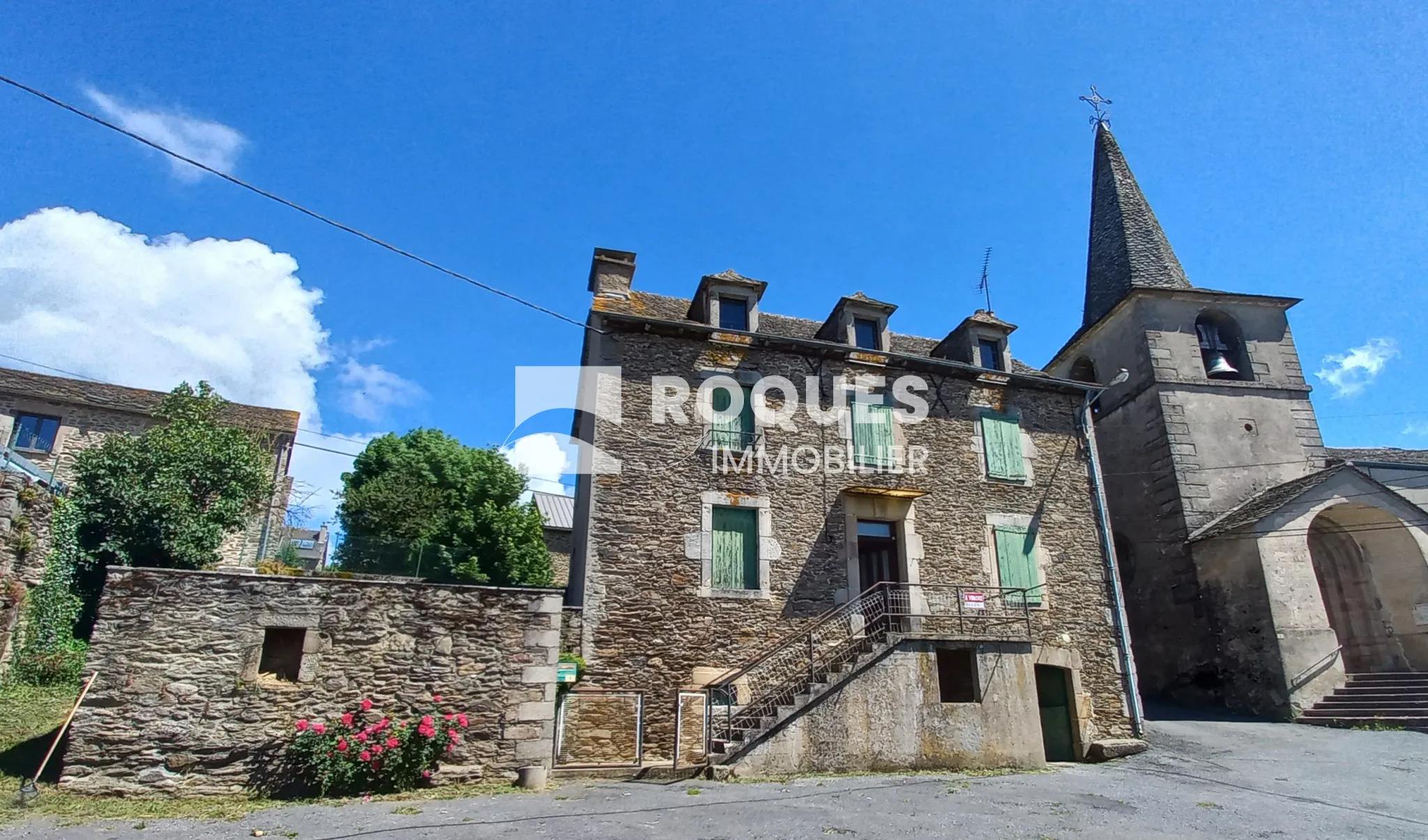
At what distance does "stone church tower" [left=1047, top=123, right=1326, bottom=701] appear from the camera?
15633 millimetres

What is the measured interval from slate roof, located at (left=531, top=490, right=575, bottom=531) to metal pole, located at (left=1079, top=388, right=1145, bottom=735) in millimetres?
16681

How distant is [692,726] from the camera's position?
1041cm

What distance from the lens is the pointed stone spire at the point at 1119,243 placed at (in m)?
18.5

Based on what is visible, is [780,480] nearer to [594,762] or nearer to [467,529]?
[594,762]

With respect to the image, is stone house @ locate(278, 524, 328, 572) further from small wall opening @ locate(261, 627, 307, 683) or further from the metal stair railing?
the metal stair railing

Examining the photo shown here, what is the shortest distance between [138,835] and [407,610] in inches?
124

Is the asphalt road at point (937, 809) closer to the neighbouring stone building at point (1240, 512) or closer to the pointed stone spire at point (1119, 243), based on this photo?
the neighbouring stone building at point (1240, 512)

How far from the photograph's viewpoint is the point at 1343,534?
15562 mm

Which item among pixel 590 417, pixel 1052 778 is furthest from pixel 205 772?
pixel 1052 778

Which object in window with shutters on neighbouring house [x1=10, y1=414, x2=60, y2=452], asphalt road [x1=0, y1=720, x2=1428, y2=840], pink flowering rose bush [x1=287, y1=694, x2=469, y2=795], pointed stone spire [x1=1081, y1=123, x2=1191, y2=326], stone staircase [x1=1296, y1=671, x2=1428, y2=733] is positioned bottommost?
asphalt road [x1=0, y1=720, x2=1428, y2=840]

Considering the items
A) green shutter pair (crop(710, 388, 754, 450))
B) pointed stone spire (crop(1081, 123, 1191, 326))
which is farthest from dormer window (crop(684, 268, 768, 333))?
pointed stone spire (crop(1081, 123, 1191, 326))

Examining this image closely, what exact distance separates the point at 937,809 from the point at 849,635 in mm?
4094

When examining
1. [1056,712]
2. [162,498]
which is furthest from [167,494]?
[1056,712]

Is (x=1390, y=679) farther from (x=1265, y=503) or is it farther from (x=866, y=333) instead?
(x=866, y=333)
